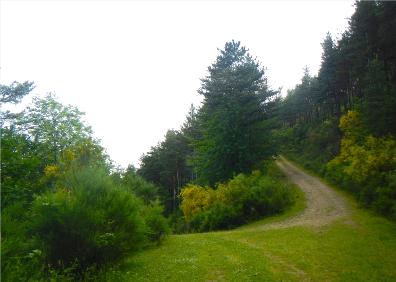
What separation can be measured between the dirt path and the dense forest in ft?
4.76

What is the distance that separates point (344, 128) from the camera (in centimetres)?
3600

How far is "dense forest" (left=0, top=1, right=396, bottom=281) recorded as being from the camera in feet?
34.2

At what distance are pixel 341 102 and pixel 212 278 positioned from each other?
47.7m

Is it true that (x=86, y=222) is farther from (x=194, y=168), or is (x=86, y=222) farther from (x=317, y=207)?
(x=194, y=168)

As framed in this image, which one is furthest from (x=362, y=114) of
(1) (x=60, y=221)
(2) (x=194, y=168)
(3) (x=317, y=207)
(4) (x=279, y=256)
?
(1) (x=60, y=221)

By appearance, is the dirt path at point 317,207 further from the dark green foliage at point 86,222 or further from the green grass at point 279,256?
the dark green foliage at point 86,222

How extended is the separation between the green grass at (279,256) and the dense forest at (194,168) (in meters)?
1.16

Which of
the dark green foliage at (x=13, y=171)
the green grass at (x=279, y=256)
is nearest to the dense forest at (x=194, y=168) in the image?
the dark green foliage at (x=13, y=171)

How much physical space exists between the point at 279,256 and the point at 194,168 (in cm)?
2165

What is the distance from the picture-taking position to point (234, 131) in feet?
102

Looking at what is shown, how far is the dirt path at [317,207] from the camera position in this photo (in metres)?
20.6

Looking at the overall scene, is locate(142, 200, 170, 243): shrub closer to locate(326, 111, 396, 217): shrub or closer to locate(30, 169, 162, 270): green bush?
locate(30, 169, 162, 270): green bush

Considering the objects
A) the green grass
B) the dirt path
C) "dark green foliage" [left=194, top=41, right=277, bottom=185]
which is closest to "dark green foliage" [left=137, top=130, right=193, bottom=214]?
"dark green foliage" [left=194, top=41, right=277, bottom=185]

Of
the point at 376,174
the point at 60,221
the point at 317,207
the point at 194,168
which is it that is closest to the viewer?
the point at 60,221
